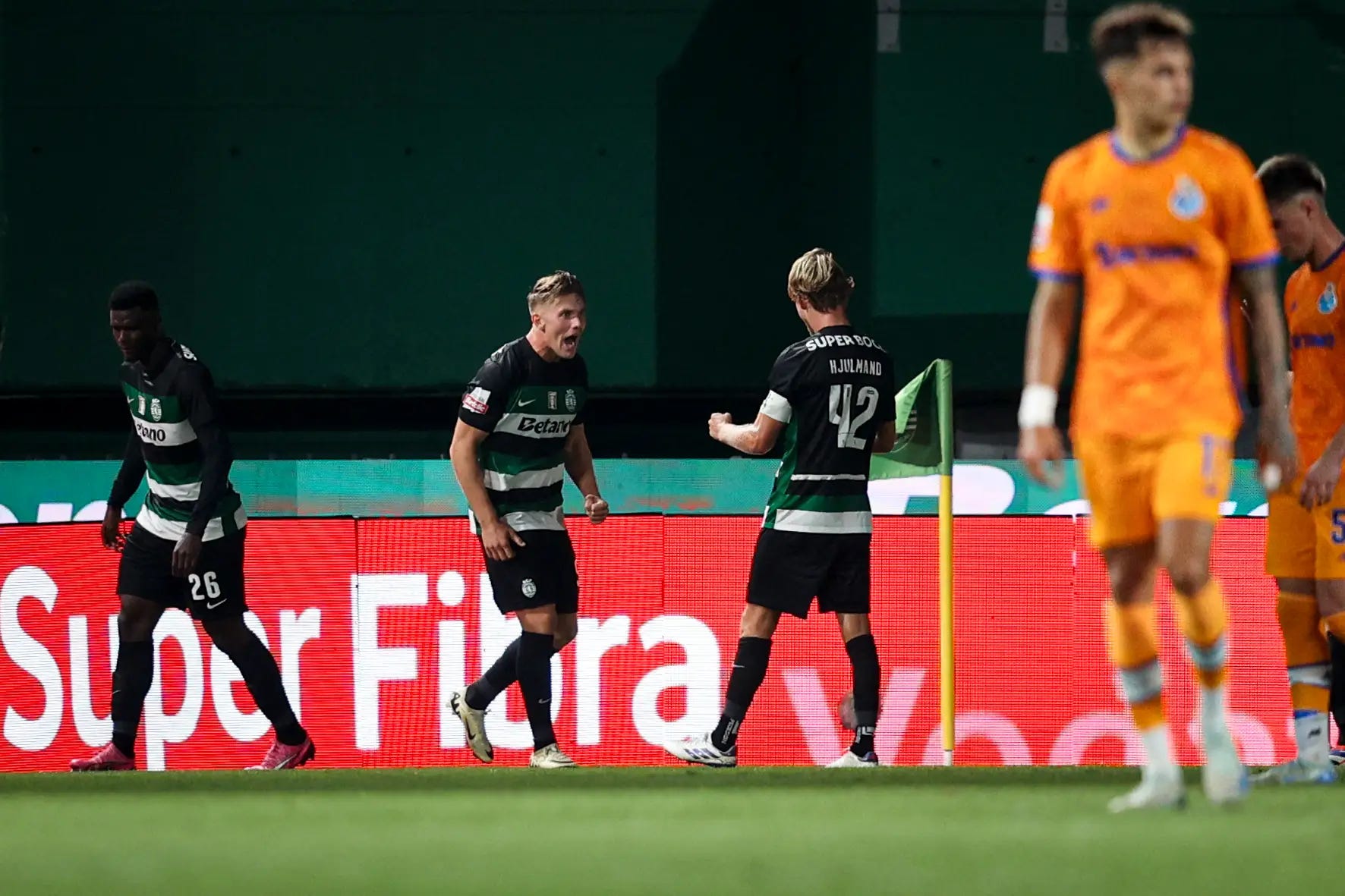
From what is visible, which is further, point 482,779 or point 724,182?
point 724,182

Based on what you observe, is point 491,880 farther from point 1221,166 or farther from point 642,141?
point 642,141

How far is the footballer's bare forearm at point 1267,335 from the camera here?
4293 millimetres

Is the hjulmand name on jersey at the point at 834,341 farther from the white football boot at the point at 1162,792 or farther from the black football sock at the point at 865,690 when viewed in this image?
the white football boot at the point at 1162,792

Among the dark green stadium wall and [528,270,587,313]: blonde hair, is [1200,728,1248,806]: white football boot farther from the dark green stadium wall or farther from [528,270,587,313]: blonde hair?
the dark green stadium wall

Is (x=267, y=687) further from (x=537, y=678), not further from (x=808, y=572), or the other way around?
(x=808, y=572)

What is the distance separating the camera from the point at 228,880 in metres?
3.46

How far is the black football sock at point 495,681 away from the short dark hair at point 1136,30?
12.5ft

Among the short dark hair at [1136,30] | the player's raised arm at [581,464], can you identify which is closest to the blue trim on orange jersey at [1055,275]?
the short dark hair at [1136,30]

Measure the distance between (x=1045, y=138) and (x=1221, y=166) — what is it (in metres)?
10.7

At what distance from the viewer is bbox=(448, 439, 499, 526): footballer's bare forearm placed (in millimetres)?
7199

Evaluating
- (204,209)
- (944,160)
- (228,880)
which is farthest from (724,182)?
(228,880)

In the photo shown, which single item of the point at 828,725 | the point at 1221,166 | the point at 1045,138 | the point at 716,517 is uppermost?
the point at 1045,138

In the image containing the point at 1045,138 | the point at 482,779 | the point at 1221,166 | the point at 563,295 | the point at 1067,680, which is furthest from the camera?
the point at 1045,138

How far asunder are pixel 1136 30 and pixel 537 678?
3896 millimetres
